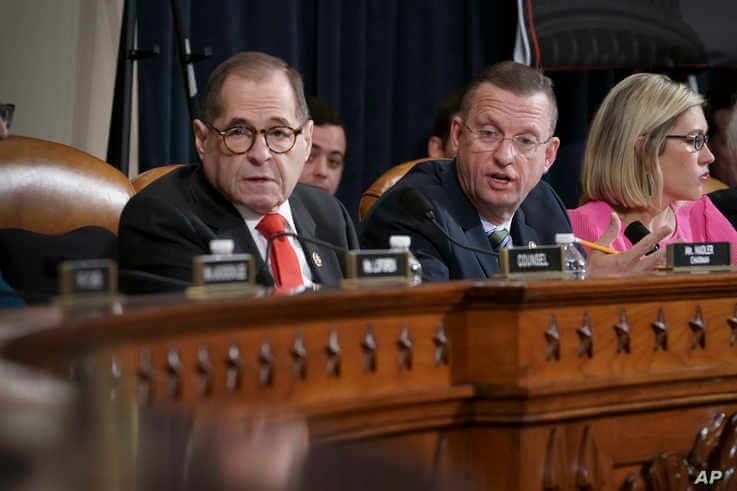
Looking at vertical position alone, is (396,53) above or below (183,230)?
above

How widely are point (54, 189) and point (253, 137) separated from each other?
17.8 inches

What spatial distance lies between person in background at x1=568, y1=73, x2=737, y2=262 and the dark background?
1.37m

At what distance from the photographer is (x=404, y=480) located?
1118 mm

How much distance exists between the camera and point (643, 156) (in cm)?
318

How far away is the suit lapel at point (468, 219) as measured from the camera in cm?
261

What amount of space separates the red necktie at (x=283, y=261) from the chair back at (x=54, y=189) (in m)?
0.42

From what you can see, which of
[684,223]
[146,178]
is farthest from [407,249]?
[684,223]

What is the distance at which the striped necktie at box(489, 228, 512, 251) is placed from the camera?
2762 mm

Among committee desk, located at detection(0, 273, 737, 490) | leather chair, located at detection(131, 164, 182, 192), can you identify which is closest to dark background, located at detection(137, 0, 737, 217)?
leather chair, located at detection(131, 164, 182, 192)

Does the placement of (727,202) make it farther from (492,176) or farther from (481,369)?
(481,369)

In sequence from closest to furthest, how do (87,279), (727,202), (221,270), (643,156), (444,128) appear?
(87,279) < (221,270) < (643,156) < (727,202) < (444,128)

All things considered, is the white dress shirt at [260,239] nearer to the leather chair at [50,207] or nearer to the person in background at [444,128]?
the leather chair at [50,207]

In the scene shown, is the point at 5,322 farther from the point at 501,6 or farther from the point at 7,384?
the point at 501,6
